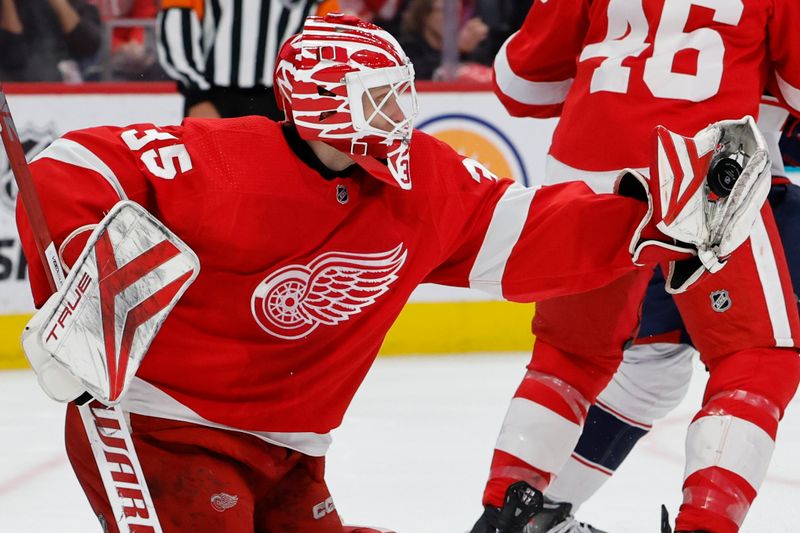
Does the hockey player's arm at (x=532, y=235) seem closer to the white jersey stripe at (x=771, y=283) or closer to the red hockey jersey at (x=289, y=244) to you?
the red hockey jersey at (x=289, y=244)

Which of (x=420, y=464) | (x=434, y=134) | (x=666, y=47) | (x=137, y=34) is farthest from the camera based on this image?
(x=137, y=34)

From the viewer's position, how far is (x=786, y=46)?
6.83 ft

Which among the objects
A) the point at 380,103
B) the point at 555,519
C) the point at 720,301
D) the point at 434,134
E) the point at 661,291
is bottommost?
the point at 434,134

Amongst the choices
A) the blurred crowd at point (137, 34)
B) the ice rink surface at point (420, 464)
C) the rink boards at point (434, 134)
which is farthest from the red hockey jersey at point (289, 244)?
the blurred crowd at point (137, 34)

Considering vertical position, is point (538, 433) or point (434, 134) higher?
point (538, 433)

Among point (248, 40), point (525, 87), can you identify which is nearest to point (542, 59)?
point (525, 87)

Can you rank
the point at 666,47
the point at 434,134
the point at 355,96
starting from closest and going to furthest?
the point at 355,96 → the point at 666,47 → the point at 434,134

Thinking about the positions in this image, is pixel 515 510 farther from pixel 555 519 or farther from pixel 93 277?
pixel 93 277

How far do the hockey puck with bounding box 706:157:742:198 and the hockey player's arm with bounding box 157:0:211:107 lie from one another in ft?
8.56

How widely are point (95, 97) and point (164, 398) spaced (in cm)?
250

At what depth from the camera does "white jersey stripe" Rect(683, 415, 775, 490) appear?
1.92m

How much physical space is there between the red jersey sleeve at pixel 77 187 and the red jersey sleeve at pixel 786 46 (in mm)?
1038

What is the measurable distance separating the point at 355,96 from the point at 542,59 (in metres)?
0.73

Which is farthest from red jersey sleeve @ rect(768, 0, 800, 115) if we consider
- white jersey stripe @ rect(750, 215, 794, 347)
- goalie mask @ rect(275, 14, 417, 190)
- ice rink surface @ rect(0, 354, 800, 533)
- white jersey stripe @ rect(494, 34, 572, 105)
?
ice rink surface @ rect(0, 354, 800, 533)
